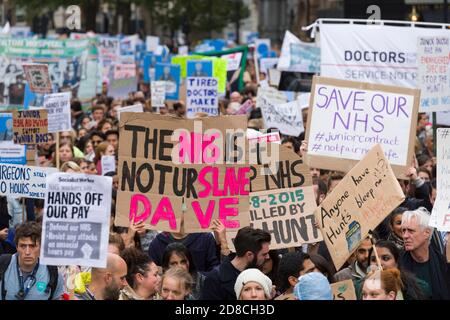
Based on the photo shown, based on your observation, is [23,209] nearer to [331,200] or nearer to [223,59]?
[331,200]

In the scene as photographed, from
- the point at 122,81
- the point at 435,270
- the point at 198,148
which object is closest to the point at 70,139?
the point at 198,148

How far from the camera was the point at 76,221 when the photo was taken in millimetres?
8484

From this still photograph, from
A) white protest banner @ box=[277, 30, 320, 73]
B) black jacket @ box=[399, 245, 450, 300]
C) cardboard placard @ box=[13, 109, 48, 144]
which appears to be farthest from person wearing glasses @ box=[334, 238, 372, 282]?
white protest banner @ box=[277, 30, 320, 73]

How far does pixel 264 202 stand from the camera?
10.7 meters

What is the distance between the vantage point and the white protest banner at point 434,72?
51.4 ft

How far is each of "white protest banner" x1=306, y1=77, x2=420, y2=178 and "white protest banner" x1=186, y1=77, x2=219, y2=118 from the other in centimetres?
944

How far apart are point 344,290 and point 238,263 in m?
1.01

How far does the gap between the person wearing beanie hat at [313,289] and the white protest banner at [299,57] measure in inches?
663

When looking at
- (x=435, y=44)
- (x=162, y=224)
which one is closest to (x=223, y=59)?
(x=435, y=44)

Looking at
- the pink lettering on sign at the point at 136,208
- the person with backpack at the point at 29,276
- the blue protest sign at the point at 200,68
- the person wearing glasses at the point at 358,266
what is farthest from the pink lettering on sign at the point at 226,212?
the blue protest sign at the point at 200,68

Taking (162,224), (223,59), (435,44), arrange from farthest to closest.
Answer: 1. (223,59)
2. (435,44)
3. (162,224)

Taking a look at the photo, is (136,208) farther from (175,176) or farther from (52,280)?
(52,280)

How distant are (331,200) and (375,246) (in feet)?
1.73

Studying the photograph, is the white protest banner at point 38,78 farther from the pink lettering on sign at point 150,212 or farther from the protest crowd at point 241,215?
the pink lettering on sign at point 150,212
